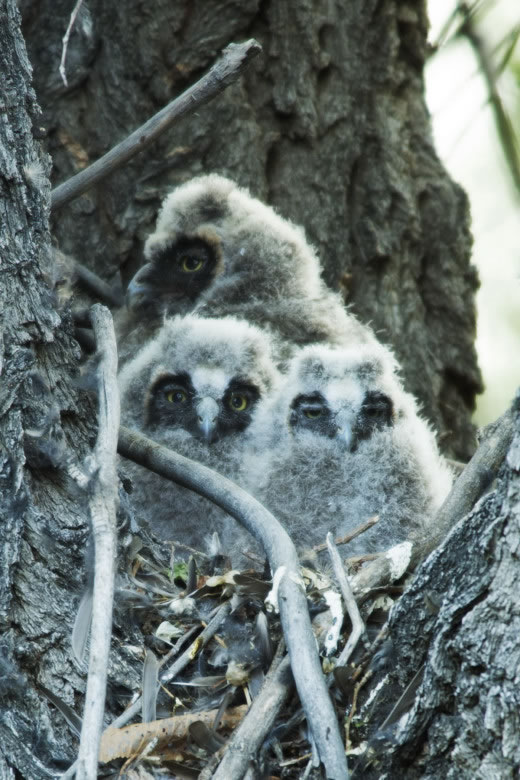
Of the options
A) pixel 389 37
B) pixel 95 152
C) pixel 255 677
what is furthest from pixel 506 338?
pixel 255 677

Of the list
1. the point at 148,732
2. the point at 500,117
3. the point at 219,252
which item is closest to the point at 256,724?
the point at 148,732

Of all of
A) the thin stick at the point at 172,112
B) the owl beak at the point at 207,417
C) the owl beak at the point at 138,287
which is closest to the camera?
the thin stick at the point at 172,112

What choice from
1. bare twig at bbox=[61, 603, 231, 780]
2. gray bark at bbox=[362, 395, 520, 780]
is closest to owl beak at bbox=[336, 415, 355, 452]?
bare twig at bbox=[61, 603, 231, 780]

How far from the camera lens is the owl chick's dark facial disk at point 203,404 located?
3.75 meters

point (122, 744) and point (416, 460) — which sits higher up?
point (416, 460)

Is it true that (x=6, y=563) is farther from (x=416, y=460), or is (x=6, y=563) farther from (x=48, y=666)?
(x=416, y=460)

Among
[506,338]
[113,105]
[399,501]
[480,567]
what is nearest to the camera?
[480,567]

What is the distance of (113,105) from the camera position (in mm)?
4582

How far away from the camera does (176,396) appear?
3.89 m

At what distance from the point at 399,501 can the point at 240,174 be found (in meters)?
2.06

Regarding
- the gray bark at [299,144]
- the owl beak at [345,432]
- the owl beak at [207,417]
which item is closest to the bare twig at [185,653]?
the owl beak at [345,432]

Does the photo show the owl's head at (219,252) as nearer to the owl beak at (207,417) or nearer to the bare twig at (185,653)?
the owl beak at (207,417)

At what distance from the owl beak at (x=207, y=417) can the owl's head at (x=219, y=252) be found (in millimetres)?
987

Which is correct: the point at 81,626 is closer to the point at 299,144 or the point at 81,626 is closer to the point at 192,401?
the point at 192,401
